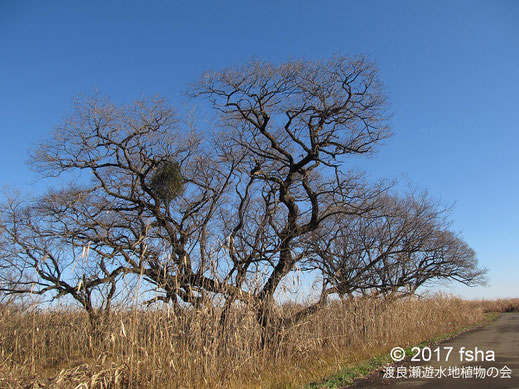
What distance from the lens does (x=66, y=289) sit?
1223 centimetres

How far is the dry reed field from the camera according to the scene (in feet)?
17.4

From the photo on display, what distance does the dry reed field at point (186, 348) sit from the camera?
5312 mm

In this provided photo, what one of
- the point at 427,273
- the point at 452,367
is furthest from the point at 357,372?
the point at 427,273


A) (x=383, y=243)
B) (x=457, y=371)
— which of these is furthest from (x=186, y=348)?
(x=383, y=243)

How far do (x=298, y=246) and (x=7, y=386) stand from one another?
9.18 meters

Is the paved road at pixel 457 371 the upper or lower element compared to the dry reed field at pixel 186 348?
lower

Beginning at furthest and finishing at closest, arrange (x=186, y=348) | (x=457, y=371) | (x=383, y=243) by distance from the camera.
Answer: (x=383, y=243) → (x=457, y=371) → (x=186, y=348)

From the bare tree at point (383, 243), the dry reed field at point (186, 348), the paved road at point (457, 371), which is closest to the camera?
the dry reed field at point (186, 348)

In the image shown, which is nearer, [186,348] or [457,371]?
[186,348]

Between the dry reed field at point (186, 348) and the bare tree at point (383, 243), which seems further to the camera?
the bare tree at point (383, 243)

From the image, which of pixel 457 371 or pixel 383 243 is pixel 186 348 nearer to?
pixel 457 371

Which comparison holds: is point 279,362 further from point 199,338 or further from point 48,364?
point 48,364

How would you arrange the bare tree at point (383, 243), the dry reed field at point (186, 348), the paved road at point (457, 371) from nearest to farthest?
the dry reed field at point (186, 348), the paved road at point (457, 371), the bare tree at point (383, 243)

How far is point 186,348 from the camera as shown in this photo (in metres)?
5.88
